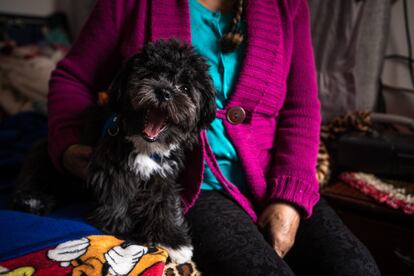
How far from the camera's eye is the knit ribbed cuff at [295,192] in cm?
103

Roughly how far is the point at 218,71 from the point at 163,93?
29 cm

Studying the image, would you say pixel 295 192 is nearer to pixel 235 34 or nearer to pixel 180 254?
pixel 180 254

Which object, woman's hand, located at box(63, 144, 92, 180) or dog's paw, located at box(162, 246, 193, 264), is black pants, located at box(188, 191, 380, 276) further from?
woman's hand, located at box(63, 144, 92, 180)

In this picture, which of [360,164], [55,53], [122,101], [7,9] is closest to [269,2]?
[122,101]

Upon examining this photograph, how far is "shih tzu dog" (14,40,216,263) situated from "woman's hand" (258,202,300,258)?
0.82 feet

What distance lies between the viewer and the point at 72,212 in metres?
1.13

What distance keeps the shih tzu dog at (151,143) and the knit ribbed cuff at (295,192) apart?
11.7 inches

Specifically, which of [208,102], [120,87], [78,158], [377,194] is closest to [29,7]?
[78,158]

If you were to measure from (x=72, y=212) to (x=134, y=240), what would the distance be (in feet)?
0.88

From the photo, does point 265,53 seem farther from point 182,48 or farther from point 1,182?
point 1,182

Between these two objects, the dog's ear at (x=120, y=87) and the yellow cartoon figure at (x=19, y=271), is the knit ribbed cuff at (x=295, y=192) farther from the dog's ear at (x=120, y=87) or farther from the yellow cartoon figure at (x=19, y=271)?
the yellow cartoon figure at (x=19, y=271)

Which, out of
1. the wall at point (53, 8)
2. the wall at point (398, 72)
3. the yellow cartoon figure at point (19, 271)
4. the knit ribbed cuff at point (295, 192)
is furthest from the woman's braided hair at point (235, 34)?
the wall at point (53, 8)

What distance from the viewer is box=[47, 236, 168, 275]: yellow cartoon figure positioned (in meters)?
0.78

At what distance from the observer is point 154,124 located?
0.93 m
